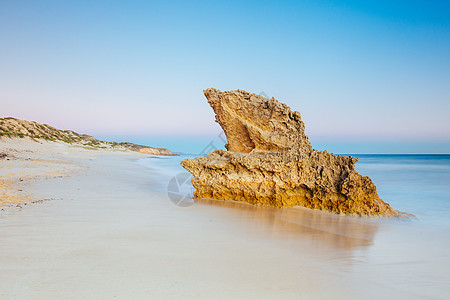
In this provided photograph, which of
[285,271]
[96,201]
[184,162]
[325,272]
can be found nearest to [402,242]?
A: [325,272]

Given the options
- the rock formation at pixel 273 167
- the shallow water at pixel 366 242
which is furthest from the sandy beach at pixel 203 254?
the rock formation at pixel 273 167

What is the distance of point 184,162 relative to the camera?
8.45 metres

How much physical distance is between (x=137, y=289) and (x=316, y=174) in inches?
221

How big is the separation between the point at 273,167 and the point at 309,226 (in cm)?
199

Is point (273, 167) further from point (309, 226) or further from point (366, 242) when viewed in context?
point (366, 242)

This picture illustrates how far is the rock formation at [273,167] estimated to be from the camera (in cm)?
704

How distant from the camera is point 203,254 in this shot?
12.5ft

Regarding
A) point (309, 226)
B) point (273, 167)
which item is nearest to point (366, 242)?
point (309, 226)

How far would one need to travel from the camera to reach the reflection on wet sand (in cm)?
474

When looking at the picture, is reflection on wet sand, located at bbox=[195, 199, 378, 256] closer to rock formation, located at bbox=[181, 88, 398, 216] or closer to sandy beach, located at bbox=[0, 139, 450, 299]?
sandy beach, located at bbox=[0, 139, 450, 299]

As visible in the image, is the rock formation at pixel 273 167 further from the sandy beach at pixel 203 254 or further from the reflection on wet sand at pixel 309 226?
the sandy beach at pixel 203 254

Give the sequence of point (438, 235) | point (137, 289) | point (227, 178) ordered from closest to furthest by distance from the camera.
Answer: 1. point (137, 289)
2. point (438, 235)
3. point (227, 178)

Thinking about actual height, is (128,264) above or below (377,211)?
below

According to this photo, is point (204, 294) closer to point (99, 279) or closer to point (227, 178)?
point (99, 279)
